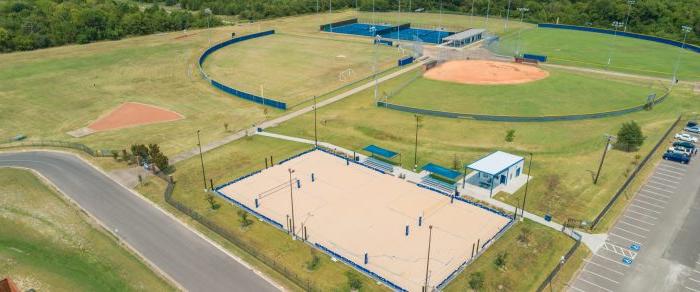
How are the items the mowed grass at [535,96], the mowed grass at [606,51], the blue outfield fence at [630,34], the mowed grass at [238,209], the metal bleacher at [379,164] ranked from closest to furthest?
the mowed grass at [238,209] < the metal bleacher at [379,164] < the mowed grass at [535,96] < the mowed grass at [606,51] < the blue outfield fence at [630,34]

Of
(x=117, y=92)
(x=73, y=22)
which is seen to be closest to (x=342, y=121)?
(x=117, y=92)

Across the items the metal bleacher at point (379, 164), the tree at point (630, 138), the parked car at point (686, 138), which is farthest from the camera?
the parked car at point (686, 138)

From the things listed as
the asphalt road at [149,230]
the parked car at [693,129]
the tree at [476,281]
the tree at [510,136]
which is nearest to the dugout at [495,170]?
the tree at [510,136]

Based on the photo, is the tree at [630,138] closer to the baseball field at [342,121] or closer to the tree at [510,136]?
the baseball field at [342,121]

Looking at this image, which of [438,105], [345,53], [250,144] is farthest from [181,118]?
[345,53]

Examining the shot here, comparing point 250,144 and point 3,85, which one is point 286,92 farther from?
point 3,85

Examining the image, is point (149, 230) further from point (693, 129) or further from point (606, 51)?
point (606, 51)

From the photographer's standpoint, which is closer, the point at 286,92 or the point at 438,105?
the point at 438,105

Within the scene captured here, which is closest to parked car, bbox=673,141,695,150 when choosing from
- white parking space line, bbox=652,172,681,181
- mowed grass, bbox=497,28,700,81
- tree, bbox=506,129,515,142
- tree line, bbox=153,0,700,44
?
white parking space line, bbox=652,172,681,181
